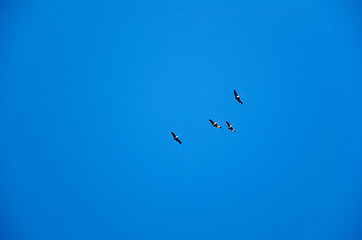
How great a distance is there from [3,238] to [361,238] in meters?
75.2

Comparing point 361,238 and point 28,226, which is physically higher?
point 28,226

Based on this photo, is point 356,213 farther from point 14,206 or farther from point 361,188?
point 14,206

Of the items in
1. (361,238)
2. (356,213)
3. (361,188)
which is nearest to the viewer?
(361,238)

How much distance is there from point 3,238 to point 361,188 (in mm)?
83149

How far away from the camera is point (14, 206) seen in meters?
66.4

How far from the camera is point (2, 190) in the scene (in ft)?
219

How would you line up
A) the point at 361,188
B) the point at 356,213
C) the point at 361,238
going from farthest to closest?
the point at 361,188 → the point at 356,213 → the point at 361,238

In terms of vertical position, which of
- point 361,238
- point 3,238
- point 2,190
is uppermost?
point 2,190

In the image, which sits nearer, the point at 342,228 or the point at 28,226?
the point at 342,228

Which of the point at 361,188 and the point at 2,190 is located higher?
the point at 2,190

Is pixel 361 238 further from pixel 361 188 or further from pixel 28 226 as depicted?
pixel 28 226

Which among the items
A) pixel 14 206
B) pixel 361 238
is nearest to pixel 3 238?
pixel 14 206

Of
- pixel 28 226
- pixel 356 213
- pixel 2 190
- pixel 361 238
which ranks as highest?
pixel 2 190

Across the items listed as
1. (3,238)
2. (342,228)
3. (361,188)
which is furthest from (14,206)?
(361,188)
